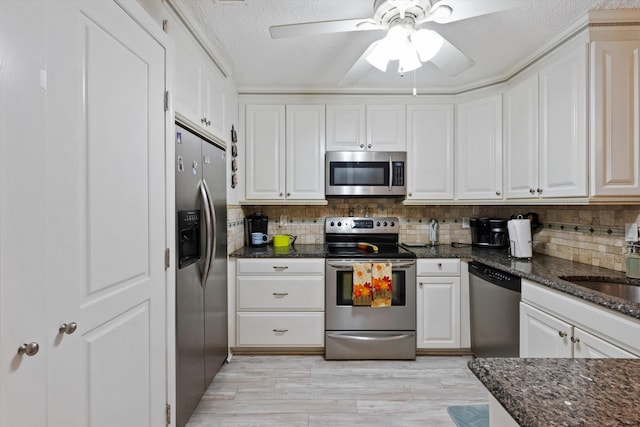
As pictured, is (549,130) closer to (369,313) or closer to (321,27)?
(321,27)

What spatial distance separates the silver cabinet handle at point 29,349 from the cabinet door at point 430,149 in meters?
2.70

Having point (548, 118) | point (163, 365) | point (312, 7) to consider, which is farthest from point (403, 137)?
point (163, 365)

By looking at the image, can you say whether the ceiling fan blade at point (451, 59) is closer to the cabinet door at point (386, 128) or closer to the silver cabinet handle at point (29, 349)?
the cabinet door at point (386, 128)

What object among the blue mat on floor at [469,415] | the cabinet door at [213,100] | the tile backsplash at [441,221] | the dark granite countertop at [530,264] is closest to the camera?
the dark granite countertop at [530,264]

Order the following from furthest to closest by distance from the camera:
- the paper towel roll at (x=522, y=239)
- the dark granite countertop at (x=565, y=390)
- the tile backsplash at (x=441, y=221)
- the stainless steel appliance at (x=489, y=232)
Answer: the stainless steel appliance at (x=489, y=232) < the paper towel roll at (x=522, y=239) < the tile backsplash at (x=441, y=221) < the dark granite countertop at (x=565, y=390)

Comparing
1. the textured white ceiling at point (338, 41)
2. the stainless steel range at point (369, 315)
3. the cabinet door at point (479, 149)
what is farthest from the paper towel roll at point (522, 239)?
the textured white ceiling at point (338, 41)

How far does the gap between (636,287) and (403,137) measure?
1.90 m

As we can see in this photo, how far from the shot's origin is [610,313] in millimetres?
1385

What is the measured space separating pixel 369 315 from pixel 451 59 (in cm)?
193

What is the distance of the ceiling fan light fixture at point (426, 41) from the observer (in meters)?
1.49

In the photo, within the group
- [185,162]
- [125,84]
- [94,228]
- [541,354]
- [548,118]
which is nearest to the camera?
[94,228]

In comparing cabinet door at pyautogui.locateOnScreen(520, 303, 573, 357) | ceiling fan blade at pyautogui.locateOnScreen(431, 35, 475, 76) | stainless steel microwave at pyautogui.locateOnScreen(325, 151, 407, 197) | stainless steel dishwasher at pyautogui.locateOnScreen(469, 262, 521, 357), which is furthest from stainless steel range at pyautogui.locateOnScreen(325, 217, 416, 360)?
ceiling fan blade at pyautogui.locateOnScreen(431, 35, 475, 76)

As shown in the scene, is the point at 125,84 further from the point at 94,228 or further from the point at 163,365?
the point at 163,365

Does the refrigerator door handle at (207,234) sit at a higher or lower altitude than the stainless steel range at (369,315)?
higher
